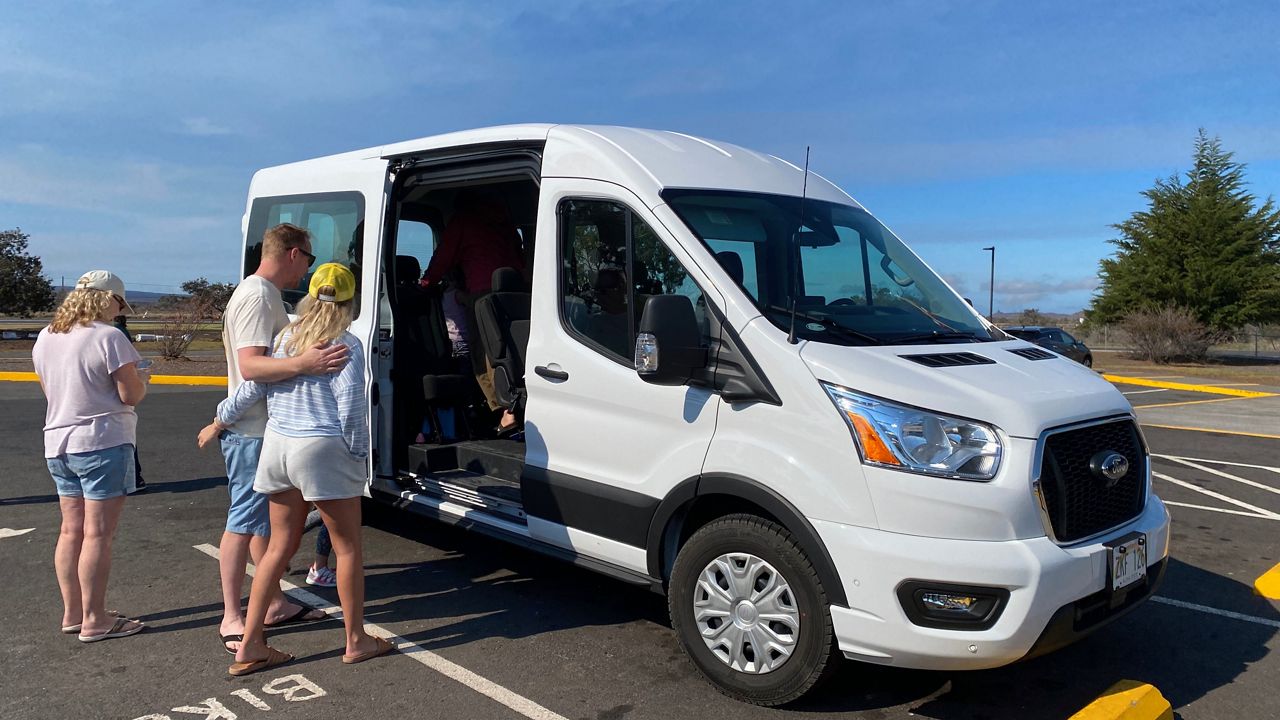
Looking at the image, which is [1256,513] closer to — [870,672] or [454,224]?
[870,672]

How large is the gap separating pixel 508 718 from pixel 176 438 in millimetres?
8385

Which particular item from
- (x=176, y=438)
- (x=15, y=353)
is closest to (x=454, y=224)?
(x=176, y=438)

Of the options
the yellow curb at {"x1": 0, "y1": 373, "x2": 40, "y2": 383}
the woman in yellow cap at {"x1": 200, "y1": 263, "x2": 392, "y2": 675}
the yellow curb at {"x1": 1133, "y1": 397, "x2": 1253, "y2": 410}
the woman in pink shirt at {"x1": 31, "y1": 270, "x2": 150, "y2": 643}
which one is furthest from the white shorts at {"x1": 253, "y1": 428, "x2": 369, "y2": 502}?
the yellow curb at {"x1": 0, "y1": 373, "x2": 40, "y2": 383}

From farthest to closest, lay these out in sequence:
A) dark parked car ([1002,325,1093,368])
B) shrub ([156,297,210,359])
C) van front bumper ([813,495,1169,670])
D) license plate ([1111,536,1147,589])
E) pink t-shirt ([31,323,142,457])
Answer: dark parked car ([1002,325,1093,368]) < shrub ([156,297,210,359]) < pink t-shirt ([31,323,142,457]) < license plate ([1111,536,1147,589]) < van front bumper ([813,495,1169,670])

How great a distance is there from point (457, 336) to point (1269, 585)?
17.4 feet

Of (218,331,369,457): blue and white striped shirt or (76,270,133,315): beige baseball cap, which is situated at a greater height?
(76,270,133,315): beige baseball cap

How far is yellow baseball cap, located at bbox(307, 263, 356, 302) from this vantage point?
13.0 feet

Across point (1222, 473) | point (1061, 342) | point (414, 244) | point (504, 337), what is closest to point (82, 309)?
point (504, 337)

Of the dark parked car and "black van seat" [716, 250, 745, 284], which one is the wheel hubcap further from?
the dark parked car

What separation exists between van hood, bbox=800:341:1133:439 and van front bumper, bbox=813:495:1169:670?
18.3 inches

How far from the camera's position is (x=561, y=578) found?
5.55 metres

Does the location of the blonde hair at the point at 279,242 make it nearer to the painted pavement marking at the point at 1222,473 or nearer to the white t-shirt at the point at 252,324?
the white t-shirt at the point at 252,324

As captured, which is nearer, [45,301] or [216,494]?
[216,494]

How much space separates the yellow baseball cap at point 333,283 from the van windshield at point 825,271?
1.46 metres
